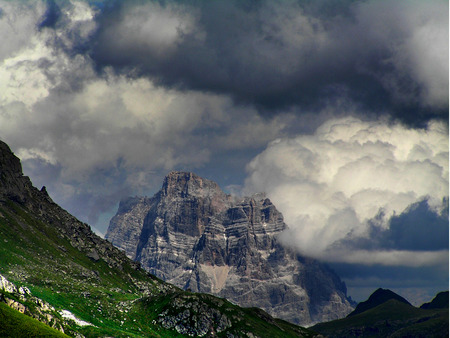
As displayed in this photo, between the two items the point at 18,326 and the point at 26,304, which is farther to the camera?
the point at 26,304

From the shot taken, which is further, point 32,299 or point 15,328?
point 32,299

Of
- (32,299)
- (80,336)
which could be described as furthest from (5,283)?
(80,336)

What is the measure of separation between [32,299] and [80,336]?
2375 cm

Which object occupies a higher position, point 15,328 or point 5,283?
point 5,283

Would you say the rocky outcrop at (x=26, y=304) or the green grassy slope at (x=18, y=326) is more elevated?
the rocky outcrop at (x=26, y=304)

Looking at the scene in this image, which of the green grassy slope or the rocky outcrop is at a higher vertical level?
the rocky outcrop

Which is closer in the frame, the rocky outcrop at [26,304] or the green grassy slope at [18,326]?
the green grassy slope at [18,326]

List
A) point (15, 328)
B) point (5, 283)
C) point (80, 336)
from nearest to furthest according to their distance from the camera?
point (15, 328) < point (5, 283) < point (80, 336)

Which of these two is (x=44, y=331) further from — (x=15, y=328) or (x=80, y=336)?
(x=80, y=336)

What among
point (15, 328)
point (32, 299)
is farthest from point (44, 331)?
point (32, 299)

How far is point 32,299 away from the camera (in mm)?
177375

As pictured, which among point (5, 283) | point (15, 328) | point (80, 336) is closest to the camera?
point (15, 328)

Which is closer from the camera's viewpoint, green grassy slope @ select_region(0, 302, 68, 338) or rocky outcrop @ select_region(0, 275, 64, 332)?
green grassy slope @ select_region(0, 302, 68, 338)

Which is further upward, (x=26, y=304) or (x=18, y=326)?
(x=26, y=304)
